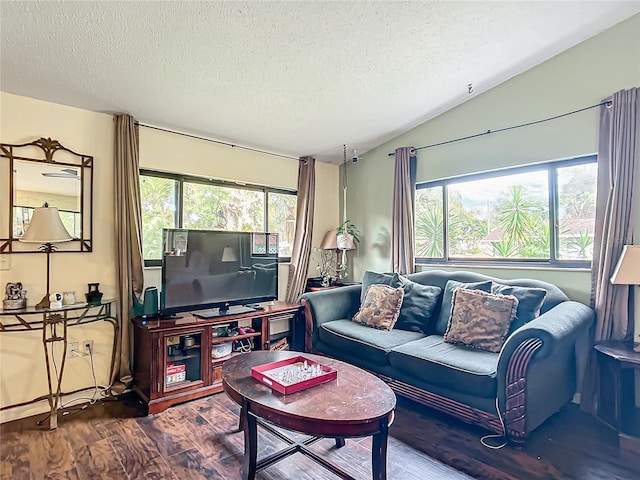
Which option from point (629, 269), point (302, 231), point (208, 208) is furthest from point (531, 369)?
point (208, 208)

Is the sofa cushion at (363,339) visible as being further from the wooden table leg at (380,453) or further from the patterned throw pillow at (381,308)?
the wooden table leg at (380,453)

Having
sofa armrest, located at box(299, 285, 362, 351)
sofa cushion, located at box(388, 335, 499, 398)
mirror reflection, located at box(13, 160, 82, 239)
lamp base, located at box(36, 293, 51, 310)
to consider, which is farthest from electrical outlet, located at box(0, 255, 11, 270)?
sofa cushion, located at box(388, 335, 499, 398)

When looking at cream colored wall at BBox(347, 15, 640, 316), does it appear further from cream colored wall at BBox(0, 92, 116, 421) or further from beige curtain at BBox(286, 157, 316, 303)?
cream colored wall at BBox(0, 92, 116, 421)

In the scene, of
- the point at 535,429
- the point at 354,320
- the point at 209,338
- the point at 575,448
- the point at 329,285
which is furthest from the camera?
the point at 329,285

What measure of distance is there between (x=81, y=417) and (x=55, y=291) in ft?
3.06

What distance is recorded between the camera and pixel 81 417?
2.53 m

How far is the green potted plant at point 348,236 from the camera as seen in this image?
13.7ft

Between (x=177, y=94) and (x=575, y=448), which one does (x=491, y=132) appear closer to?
(x=575, y=448)

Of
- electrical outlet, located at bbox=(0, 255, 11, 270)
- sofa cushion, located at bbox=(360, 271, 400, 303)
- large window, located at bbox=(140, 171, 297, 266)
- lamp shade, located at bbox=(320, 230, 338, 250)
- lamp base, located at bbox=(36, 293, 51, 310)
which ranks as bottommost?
lamp base, located at bbox=(36, 293, 51, 310)

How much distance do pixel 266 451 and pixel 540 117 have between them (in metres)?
3.24

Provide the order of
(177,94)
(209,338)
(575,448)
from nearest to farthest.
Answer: (575,448), (177,94), (209,338)

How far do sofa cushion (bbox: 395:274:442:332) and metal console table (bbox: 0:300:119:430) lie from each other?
2.45 m

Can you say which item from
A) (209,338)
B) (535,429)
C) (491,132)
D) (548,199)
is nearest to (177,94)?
(209,338)

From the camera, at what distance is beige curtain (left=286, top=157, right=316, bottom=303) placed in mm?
4129
